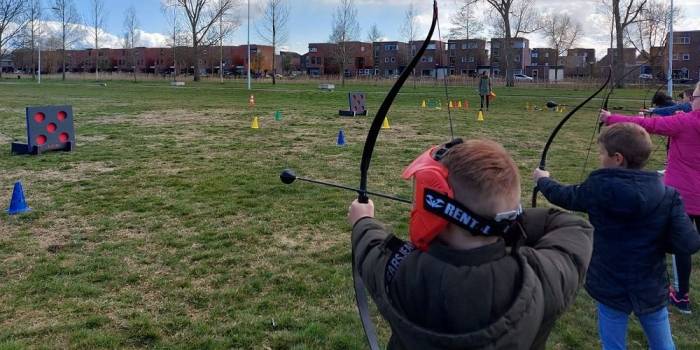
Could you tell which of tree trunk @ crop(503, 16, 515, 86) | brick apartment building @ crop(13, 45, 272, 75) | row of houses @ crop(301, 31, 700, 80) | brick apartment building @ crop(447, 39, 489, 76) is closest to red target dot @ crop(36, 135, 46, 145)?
→ tree trunk @ crop(503, 16, 515, 86)

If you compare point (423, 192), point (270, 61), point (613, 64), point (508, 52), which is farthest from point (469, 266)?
point (270, 61)

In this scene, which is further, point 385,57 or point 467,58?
point 385,57

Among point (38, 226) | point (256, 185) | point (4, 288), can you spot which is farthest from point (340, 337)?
point (256, 185)

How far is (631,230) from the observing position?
3264 millimetres

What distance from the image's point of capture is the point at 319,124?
61.6ft

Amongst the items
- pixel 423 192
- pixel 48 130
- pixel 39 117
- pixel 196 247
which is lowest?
pixel 196 247

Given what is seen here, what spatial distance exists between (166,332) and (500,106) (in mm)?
28082

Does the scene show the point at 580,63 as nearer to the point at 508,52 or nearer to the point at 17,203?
the point at 17,203

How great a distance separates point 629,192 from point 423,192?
78.5 inches

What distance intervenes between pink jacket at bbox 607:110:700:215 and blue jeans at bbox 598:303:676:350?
1.74 m

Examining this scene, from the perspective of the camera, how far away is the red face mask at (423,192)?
1678 mm

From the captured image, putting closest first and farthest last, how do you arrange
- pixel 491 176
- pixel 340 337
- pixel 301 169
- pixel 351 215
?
pixel 491 176
pixel 351 215
pixel 340 337
pixel 301 169

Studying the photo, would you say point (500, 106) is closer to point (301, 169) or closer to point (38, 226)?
point (301, 169)

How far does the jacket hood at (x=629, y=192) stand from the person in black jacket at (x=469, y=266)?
1.59 meters
